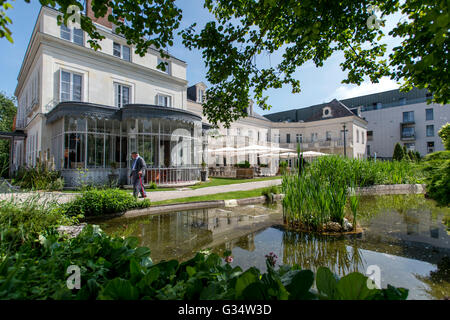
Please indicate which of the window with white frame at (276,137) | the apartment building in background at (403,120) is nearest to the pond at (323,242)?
the window with white frame at (276,137)

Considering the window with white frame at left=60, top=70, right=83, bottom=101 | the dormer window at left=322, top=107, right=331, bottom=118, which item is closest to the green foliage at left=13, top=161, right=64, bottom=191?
the window with white frame at left=60, top=70, right=83, bottom=101

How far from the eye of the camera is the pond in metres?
3.01

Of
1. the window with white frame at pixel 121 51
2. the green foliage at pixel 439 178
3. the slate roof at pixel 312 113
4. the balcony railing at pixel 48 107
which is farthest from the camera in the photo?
the slate roof at pixel 312 113

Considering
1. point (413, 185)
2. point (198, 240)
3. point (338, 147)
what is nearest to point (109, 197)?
point (198, 240)

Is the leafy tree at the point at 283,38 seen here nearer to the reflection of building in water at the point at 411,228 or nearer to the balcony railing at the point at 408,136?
the reflection of building in water at the point at 411,228

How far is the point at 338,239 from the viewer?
4.26m

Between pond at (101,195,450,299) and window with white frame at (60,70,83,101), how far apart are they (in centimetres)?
1235

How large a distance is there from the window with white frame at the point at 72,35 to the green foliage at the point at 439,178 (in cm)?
1870

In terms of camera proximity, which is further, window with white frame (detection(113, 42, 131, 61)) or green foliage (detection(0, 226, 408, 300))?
window with white frame (detection(113, 42, 131, 61))

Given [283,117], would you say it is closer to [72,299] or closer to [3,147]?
[3,147]

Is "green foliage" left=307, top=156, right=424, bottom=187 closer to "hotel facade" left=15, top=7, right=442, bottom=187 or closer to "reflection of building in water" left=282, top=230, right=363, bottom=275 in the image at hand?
"hotel facade" left=15, top=7, right=442, bottom=187

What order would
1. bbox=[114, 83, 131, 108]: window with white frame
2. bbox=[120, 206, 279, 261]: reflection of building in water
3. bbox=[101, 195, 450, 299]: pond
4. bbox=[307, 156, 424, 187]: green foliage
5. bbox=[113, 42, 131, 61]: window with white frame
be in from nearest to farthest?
bbox=[101, 195, 450, 299]: pond → bbox=[120, 206, 279, 261]: reflection of building in water → bbox=[307, 156, 424, 187]: green foliage → bbox=[114, 83, 131, 108]: window with white frame → bbox=[113, 42, 131, 61]: window with white frame

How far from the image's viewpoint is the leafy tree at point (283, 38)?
122 inches
